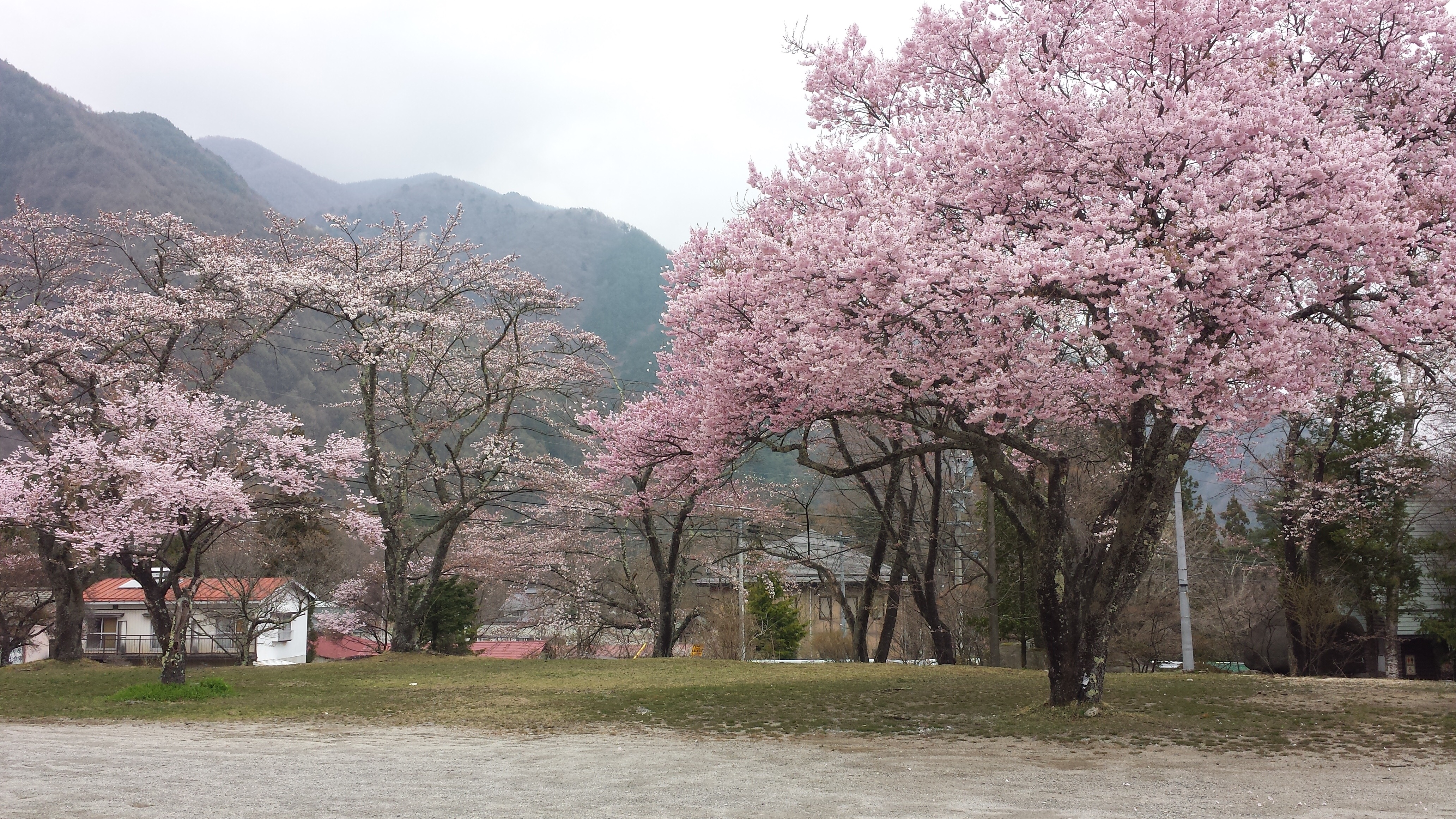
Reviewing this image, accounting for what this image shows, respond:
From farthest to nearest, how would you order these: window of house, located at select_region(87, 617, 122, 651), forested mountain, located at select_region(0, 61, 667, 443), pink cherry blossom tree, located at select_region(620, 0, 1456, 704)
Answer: forested mountain, located at select_region(0, 61, 667, 443), window of house, located at select_region(87, 617, 122, 651), pink cherry blossom tree, located at select_region(620, 0, 1456, 704)

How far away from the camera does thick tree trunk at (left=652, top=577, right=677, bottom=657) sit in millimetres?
21078

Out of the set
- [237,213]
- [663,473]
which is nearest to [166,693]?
[663,473]

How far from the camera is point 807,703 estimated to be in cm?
1138

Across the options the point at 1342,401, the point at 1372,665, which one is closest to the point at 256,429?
the point at 1342,401

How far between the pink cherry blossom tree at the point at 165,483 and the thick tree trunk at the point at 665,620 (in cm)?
861

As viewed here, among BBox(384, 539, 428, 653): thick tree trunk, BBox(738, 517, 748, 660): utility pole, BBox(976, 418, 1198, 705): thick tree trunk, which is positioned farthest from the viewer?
BBox(738, 517, 748, 660): utility pole

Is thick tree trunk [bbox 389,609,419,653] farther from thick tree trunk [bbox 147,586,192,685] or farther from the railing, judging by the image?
the railing

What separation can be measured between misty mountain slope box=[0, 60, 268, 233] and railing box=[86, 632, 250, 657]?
22350mm

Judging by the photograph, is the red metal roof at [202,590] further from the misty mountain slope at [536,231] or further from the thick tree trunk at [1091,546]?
the thick tree trunk at [1091,546]

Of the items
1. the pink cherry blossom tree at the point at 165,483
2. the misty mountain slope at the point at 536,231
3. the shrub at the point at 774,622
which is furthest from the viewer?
the misty mountain slope at the point at 536,231

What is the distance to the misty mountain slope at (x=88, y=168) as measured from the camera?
52781mm

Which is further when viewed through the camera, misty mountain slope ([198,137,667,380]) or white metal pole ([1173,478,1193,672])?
misty mountain slope ([198,137,667,380])

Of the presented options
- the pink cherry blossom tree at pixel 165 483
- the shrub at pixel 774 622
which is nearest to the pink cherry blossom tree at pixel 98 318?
the pink cherry blossom tree at pixel 165 483

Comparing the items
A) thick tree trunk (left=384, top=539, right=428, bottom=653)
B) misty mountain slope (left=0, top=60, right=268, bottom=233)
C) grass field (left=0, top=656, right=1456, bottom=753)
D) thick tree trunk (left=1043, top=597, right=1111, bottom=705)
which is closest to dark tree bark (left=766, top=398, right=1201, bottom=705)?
thick tree trunk (left=1043, top=597, right=1111, bottom=705)
